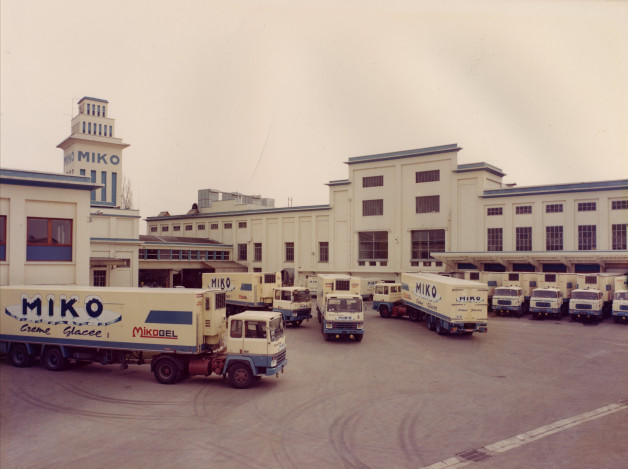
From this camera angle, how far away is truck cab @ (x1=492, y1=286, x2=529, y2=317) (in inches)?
1513

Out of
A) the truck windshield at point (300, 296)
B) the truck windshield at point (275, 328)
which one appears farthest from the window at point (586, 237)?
the truck windshield at point (275, 328)

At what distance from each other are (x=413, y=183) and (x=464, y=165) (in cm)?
615

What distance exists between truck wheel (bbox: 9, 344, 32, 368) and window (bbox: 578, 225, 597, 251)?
150ft

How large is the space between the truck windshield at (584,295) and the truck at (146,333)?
89.6 ft

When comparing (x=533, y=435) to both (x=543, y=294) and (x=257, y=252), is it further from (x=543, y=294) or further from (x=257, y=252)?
(x=257, y=252)

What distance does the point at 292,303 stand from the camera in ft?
109

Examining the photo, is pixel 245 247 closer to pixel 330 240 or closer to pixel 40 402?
pixel 330 240

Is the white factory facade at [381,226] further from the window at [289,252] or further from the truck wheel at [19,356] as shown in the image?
the truck wheel at [19,356]

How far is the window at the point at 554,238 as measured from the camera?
46.8 m

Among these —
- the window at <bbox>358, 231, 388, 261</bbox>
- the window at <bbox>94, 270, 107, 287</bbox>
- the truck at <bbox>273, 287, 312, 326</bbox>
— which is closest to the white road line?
the truck at <bbox>273, 287, 312, 326</bbox>

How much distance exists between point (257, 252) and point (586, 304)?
43.0 meters

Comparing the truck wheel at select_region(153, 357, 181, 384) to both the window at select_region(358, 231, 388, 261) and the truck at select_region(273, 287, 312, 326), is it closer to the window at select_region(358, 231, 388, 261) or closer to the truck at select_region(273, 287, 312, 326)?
the truck at select_region(273, 287, 312, 326)

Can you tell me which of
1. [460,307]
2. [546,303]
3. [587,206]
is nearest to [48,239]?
[460,307]

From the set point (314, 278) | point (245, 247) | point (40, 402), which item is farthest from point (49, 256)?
point (245, 247)
